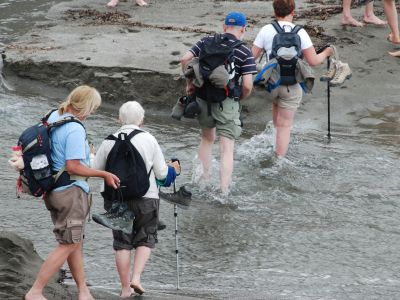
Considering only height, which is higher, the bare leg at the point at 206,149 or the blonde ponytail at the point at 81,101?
the blonde ponytail at the point at 81,101

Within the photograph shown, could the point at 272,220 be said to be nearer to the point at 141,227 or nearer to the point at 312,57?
the point at 312,57

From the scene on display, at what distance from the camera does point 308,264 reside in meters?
7.05

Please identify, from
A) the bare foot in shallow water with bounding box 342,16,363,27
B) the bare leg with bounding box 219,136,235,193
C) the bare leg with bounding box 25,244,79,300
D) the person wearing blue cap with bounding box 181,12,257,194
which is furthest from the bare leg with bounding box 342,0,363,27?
the bare leg with bounding box 25,244,79,300

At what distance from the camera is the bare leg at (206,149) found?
8648 mm

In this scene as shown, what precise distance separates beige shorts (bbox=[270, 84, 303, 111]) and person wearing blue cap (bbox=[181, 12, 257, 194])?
1.01 m

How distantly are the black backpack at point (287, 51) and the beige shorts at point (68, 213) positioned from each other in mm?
3894

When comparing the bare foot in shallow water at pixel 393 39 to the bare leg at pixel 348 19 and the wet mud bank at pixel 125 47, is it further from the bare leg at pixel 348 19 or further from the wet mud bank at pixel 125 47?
the wet mud bank at pixel 125 47

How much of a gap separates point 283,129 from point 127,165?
151 inches

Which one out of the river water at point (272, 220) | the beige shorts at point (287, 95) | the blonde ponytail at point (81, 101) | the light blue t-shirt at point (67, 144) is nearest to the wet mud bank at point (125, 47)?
the river water at point (272, 220)

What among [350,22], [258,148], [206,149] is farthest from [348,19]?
[206,149]

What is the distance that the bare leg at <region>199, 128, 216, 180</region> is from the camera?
8648mm

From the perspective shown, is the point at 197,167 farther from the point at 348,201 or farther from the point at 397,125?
the point at 397,125

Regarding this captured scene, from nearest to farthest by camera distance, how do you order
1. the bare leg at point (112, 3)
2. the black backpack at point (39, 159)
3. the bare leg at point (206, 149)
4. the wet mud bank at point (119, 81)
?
the black backpack at point (39, 159) → the bare leg at point (206, 149) → the wet mud bank at point (119, 81) → the bare leg at point (112, 3)

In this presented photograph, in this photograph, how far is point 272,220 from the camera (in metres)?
8.04
